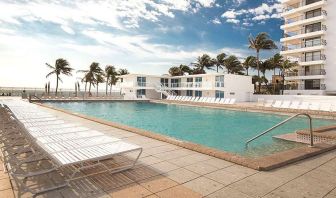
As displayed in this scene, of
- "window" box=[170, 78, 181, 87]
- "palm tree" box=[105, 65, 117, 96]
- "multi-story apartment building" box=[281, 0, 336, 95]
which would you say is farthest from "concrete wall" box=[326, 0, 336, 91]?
"palm tree" box=[105, 65, 117, 96]

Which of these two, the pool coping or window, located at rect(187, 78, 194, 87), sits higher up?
window, located at rect(187, 78, 194, 87)

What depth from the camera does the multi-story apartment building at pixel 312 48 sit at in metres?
36.8

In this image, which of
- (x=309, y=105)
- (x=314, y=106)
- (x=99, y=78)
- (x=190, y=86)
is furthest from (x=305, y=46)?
(x=99, y=78)

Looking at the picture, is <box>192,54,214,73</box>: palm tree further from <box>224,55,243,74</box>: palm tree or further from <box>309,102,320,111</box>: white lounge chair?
<box>309,102,320,111</box>: white lounge chair

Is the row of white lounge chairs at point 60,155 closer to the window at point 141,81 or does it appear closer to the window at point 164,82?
the window at point 141,81

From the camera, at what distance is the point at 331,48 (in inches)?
1451

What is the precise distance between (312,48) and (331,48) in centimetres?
247

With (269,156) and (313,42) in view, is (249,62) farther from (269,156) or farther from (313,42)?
(269,156)

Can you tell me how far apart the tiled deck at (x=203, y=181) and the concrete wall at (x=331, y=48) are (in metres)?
37.3

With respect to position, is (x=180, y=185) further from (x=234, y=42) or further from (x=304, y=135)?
(x=234, y=42)

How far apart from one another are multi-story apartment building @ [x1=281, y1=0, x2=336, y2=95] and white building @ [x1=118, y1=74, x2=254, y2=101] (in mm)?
8303

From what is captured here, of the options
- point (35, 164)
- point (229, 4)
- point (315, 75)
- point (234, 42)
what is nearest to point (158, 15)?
point (229, 4)

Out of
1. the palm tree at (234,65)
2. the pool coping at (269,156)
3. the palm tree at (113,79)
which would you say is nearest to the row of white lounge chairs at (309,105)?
the pool coping at (269,156)

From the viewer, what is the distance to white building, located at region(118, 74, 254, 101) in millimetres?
36938
